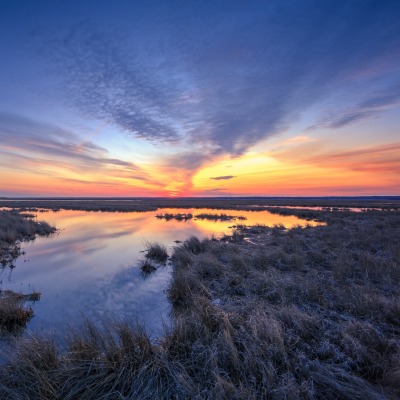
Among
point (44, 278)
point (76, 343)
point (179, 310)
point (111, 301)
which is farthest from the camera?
point (44, 278)

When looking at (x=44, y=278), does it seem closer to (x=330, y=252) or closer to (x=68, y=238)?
(x=68, y=238)

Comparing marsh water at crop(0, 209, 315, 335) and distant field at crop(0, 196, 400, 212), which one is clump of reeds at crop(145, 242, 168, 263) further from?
distant field at crop(0, 196, 400, 212)

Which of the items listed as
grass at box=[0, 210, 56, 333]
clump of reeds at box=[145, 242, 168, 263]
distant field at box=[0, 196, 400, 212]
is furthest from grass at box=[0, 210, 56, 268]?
distant field at box=[0, 196, 400, 212]

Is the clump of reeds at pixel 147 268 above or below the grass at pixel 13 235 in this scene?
below

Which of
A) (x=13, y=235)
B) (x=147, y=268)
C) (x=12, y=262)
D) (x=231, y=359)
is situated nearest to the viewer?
(x=231, y=359)

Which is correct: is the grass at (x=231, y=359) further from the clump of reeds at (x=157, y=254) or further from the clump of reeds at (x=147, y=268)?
the clump of reeds at (x=157, y=254)

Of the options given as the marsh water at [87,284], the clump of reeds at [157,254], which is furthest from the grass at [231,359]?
the clump of reeds at [157,254]

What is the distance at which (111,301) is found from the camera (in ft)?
27.4

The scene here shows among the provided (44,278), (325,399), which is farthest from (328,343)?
(44,278)

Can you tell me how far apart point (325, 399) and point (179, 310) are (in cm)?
481

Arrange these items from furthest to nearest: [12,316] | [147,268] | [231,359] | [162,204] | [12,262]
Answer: [162,204] < [12,262] < [147,268] < [12,316] < [231,359]

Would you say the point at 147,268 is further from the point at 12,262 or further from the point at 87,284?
the point at 12,262

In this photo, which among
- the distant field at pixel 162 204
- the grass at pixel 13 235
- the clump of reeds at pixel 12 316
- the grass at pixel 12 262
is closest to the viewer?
the clump of reeds at pixel 12 316

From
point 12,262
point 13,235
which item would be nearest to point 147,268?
point 12,262
